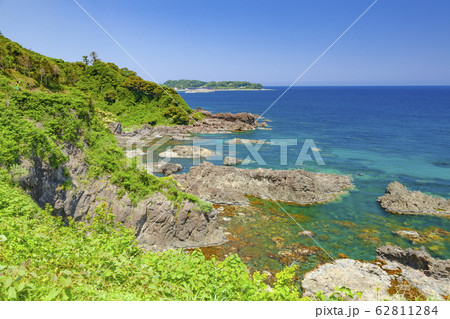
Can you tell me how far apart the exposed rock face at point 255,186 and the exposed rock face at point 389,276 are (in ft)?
36.9

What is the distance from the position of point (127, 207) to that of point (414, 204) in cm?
2740

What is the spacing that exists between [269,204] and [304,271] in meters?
11.2

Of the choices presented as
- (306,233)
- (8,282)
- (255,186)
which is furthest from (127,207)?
(255,186)

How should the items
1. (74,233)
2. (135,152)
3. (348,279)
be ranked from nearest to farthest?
1. (74,233)
2. (348,279)
3. (135,152)

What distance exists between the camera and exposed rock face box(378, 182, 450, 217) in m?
27.3

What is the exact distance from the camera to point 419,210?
27453 millimetres

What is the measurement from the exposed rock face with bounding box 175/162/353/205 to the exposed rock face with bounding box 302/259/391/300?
11667 millimetres

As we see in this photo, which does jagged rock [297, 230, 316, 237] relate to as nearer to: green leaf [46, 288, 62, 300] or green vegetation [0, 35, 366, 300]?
green vegetation [0, 35, 366, 300]

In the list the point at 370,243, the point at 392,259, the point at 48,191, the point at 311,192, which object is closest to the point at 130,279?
the point at 48,191

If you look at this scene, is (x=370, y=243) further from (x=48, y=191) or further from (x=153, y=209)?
(x=48, y=191)

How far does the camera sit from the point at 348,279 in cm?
1616

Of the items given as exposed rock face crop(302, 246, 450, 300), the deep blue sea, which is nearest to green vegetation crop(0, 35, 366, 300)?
exposed rock face crop(302, 246, 450, 300)

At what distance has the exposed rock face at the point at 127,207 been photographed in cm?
1452

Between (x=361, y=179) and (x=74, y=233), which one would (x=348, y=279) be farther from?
(x=361, y=179)
